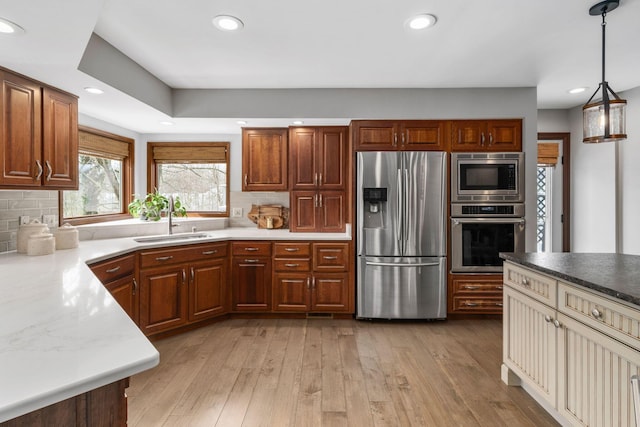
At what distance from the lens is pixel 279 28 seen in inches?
87.8

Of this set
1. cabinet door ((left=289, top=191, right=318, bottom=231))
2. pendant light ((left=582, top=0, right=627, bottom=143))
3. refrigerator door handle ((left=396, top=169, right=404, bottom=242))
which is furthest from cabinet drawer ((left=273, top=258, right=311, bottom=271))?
pendant light ((left=582, top=0, right=627, bottom=143))

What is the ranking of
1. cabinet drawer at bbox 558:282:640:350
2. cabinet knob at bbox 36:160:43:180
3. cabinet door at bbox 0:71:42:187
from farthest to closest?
1. cabinet knob at bbox 36:160:43:180
2. cabinet door at bbox 0:71:42:187
3. cabinet drawer at bbox 558:282:640:350

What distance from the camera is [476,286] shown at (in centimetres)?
342

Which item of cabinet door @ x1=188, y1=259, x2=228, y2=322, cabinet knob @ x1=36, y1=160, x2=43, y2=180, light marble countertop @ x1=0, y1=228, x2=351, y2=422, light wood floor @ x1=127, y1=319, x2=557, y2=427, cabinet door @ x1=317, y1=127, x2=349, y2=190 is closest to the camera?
light marble countertop @ x1=0, y1=228, x2=351, y2=422

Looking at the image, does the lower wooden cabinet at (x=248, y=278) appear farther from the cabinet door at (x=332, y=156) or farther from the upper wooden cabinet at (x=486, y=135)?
the upper wooden cabinet at (x=486, y=135)

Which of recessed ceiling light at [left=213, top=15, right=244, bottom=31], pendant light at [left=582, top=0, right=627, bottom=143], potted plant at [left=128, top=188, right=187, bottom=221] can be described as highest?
recessed ceiling light at [left=213, top=15, right=244, bottom=31]

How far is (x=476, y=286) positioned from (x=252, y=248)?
234 cm

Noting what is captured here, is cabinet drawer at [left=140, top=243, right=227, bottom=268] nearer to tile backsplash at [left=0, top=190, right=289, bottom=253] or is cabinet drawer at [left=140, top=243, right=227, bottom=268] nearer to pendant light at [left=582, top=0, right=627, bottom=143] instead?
tile backsplash at [left=0, top=190, right=289, bottom=253]

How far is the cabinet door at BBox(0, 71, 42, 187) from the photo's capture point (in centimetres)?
206

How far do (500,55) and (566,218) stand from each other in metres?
2.64

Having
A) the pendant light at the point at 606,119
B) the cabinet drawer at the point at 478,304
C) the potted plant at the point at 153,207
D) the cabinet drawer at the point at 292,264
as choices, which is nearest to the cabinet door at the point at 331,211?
the cabinet drawer at the point at 292,264

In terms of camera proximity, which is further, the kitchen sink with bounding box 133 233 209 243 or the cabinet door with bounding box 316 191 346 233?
the cabinet door with bounding box 316 191 346 233

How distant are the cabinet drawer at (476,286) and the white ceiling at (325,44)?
197 cm

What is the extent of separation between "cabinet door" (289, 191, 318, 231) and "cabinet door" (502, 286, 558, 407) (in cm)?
216
